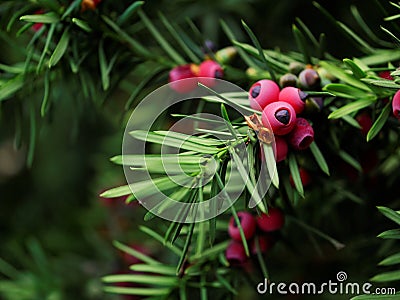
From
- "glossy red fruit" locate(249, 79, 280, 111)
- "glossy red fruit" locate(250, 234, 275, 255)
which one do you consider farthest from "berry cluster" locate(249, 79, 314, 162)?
"glossy red fruit" locate(250, 234, 275, 255)

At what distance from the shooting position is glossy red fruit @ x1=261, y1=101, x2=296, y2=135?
406 mm

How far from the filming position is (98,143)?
1.09 meters

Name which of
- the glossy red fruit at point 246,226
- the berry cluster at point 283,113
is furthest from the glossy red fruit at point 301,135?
the glossy red fruit at point 246,226

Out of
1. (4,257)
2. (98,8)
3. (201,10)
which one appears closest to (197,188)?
(98,8)

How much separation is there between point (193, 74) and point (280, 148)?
0.49ft

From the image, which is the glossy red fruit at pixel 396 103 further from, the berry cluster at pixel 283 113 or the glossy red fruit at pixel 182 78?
the glossy red fruit at pixel 182 78

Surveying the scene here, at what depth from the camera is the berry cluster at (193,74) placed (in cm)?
51

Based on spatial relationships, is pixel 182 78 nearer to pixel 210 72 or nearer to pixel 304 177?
pixel 210 72

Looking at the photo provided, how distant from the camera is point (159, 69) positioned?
58 centimetres

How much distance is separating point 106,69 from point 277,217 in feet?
0.72

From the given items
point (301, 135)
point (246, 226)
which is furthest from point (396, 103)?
point (246, 226)

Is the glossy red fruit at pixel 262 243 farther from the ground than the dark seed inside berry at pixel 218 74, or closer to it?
closer to it

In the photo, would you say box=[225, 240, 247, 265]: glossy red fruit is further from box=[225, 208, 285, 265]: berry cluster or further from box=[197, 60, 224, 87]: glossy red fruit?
box=[197, 60, 224, 87]: glossy red fruit

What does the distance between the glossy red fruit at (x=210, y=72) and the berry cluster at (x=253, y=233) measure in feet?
0.41
